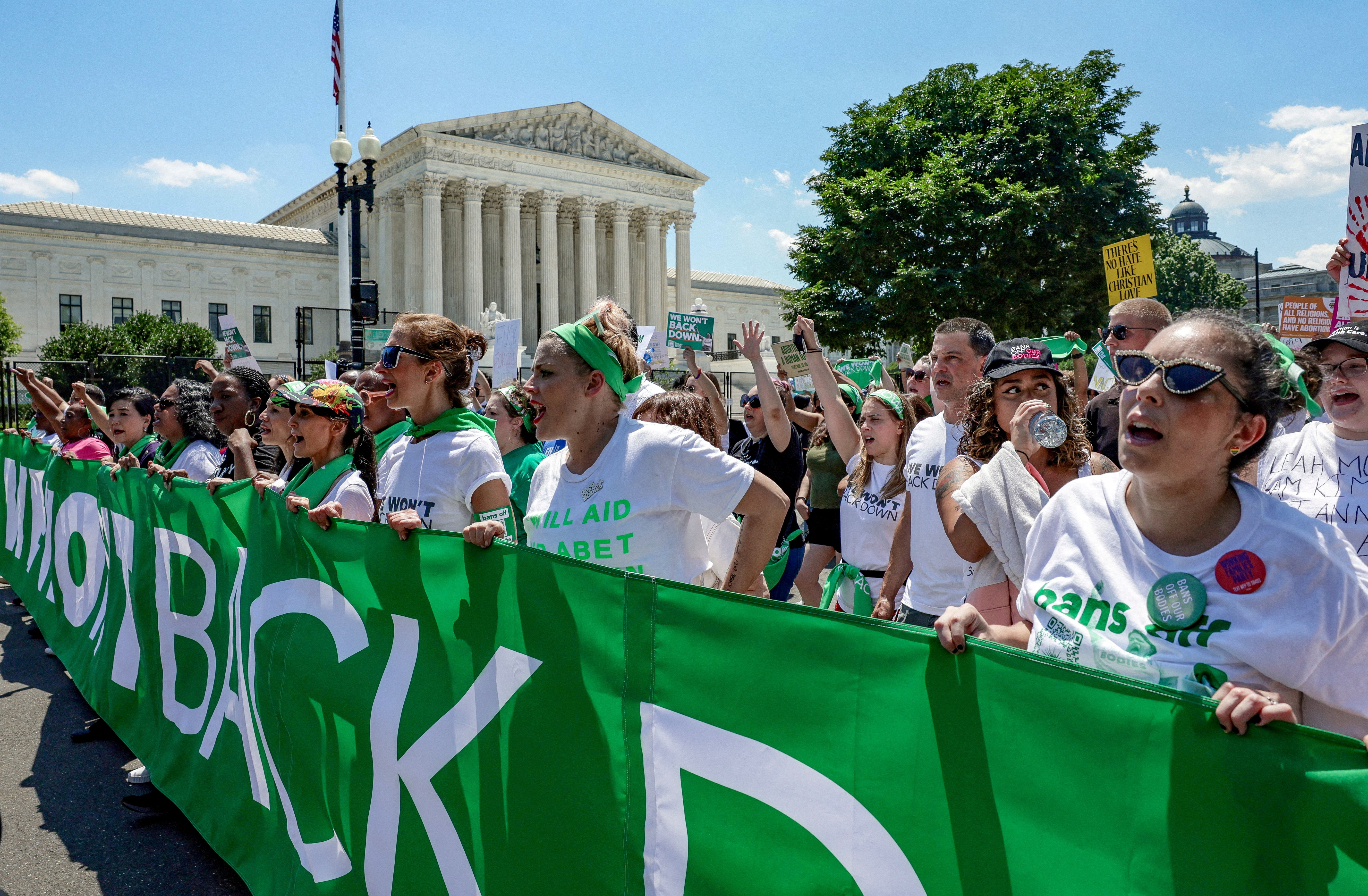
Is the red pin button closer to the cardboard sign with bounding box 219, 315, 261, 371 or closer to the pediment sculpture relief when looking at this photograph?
the cardboard sign with bounding box 219, 315, 261, 371

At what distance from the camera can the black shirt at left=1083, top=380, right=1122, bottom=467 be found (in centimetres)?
483

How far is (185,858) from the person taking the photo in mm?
3811

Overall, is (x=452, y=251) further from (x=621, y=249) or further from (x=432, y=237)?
(x=621, y=249)

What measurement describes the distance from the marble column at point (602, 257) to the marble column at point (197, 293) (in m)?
23.1

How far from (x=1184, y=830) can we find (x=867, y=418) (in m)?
3.19

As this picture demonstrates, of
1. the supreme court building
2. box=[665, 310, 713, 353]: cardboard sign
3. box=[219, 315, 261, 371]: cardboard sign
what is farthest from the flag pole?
the supreme court building

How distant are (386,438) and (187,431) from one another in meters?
2.75

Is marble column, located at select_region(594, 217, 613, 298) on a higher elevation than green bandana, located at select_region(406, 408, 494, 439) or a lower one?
higher

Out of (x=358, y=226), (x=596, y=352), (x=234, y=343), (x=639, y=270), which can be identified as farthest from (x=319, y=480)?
(x=639, y=270)

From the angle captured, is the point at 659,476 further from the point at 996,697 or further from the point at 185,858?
the point at 185,858

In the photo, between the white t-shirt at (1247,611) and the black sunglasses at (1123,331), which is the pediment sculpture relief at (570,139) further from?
the white t-shirt at (1247,611)

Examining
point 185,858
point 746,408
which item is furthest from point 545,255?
point 185,858

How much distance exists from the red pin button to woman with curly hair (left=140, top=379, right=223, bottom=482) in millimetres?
5609

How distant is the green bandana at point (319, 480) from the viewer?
378cm
